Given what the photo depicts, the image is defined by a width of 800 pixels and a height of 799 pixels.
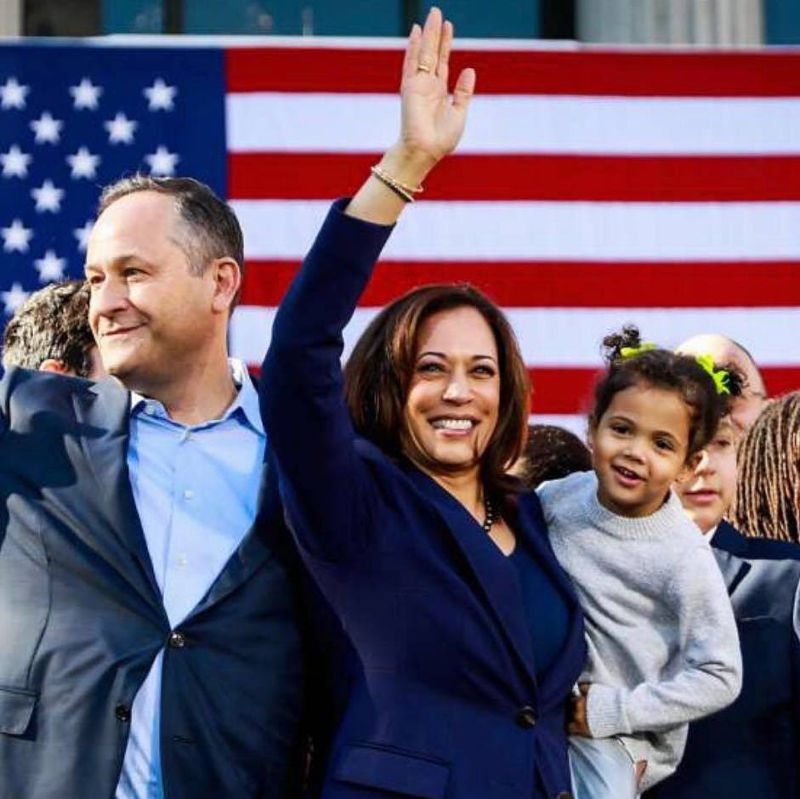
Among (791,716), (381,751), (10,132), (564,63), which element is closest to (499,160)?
(564,63)

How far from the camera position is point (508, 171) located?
6.89 metres

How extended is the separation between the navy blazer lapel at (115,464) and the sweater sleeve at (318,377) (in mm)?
407

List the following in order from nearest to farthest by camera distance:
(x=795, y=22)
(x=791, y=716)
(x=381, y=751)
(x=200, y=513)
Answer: (x=381, y=751) → (x=200, y=513) → (x=791, y=716) → (x=795, y=22)

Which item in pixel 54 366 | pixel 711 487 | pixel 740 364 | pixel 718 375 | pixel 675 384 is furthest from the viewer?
pixel 740 364

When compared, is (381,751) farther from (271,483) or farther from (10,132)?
(10,132)

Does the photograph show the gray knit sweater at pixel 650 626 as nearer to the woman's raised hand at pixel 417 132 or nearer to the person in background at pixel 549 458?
the person in background at pixel 549 458

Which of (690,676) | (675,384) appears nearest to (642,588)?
(690,676)

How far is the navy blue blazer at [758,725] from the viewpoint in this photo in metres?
4.32

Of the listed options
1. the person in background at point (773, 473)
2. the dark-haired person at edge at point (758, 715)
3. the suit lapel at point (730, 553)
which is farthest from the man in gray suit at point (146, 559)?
the person in background at point (773, 473)

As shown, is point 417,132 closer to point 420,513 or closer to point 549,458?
point 420,513

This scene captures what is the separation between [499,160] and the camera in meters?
6.90

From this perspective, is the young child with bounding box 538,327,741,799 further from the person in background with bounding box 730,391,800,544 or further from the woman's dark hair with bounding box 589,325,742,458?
the person in background with bounding box 730,391,800,544

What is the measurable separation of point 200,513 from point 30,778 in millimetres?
579

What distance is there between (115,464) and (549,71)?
330cm
